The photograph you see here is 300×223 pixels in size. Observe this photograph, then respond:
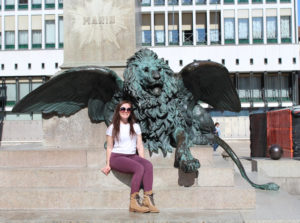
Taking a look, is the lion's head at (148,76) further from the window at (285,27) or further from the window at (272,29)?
the window at (285,27)

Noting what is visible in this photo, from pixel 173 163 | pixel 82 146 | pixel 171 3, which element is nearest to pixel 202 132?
pixel 173 163

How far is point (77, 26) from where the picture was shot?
6.90 meters

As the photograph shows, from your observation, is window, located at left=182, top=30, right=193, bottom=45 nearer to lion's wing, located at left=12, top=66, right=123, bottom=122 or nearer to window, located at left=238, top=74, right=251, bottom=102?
window, located at left=238, top=74, right=251, bottom=102

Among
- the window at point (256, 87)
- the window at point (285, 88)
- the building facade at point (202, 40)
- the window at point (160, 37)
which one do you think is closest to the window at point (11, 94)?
the building facade at point (202, 40)

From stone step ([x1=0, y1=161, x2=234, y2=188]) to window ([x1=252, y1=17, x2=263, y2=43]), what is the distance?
35.7m

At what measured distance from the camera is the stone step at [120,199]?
4.42 m

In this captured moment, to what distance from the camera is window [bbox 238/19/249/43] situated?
127ft

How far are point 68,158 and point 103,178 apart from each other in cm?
83

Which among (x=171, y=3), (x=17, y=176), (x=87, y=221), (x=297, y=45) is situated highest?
(x=171, y=3)

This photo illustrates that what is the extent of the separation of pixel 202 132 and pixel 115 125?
2.01 meters

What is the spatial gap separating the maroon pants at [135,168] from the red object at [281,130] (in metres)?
6.49

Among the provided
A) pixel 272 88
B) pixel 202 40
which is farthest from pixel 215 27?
pixel 272 88

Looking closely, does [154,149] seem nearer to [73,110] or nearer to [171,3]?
[73,110]

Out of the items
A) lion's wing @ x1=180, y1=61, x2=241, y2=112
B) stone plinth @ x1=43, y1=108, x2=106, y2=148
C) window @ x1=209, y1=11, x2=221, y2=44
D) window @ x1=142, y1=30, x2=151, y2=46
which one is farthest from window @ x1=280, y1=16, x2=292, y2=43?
stone plinth @ x1=43, y1=108, x2=106, y2=148
